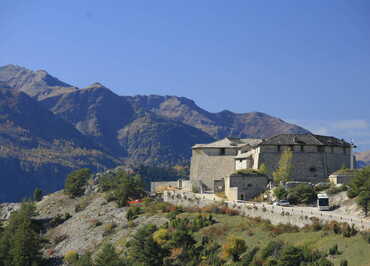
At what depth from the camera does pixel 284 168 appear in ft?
282

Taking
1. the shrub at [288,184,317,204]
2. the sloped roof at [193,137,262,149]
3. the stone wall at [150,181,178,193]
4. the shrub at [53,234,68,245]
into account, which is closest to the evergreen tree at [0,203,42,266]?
the shrub at [53,234,68,245]

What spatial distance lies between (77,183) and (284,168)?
2149 inches

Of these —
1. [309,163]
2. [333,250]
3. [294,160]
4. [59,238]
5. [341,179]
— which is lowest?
[59,238]

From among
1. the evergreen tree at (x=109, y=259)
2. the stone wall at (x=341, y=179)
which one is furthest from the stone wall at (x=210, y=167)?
the evergreen tree at (x=109, y=259)

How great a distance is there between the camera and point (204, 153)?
10250 cm

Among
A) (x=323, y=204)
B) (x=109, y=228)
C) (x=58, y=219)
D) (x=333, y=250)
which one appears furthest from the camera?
(x=58, y=219)

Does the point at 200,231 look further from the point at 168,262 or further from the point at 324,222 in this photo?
the point at 324,222

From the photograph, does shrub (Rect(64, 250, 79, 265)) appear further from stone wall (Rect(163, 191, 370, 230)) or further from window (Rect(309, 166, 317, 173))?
window (Rect(309, 166, 317, 173))

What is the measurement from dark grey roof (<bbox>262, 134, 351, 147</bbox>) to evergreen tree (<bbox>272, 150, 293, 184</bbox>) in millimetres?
2359

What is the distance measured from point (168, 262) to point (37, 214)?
2356 inches

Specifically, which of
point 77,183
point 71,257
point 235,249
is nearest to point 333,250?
point 235,249

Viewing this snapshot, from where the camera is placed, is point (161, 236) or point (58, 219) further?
point (58, 219)

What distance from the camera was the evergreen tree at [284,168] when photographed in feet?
278

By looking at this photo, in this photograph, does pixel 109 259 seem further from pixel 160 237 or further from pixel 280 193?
pixel 280 193
